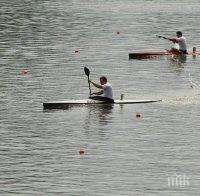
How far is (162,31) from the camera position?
100m

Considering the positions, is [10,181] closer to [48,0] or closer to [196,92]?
[196,92]

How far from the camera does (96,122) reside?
43.4 metres

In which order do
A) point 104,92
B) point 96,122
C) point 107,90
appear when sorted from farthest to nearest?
point 104,92 < point 107,90 < point 96,122

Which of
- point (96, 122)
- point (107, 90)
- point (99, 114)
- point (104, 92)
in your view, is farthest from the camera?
point (104, 92)

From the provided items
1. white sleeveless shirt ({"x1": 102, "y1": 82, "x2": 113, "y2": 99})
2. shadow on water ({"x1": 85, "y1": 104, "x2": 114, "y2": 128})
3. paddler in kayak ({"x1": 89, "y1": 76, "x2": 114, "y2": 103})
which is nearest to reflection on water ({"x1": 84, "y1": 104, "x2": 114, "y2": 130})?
shadow on water ({"x1": 85, "y1": 104, "x2": 114, "y2": 128})

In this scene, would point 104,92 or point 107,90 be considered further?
point 104,92

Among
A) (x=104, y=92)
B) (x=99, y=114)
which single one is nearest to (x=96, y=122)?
(x=99, y=114)

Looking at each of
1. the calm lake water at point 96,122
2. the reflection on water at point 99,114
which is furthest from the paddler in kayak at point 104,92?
the calm lake water at point 96,122

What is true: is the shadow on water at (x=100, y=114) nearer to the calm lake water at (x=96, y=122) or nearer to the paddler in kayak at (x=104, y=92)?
the calm lake water at (x=96, y=122)

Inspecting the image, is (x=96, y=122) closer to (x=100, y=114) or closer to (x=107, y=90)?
(x=100, y=114)

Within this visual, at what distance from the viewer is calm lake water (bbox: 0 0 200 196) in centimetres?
3228

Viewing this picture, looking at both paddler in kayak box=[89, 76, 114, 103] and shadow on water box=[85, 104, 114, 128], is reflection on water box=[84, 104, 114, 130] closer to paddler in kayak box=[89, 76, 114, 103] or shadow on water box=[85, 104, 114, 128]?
shadow on water box=[85, 104, 114, 128]

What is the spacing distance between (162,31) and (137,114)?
185 ft

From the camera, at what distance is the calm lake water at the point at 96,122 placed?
32281mm
